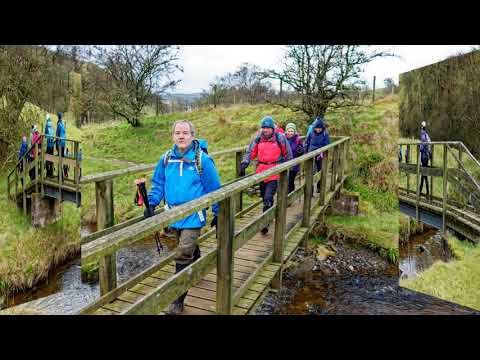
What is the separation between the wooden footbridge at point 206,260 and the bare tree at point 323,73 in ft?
20.9

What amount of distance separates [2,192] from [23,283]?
85 centimetres

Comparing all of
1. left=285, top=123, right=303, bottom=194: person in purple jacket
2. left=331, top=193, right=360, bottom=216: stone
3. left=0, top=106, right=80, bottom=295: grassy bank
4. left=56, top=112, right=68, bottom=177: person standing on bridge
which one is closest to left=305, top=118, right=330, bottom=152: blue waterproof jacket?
left=285, top=123, right=303, bottom=194: person in purple jacket

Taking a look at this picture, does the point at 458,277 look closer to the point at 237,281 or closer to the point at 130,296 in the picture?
the point at 237,281

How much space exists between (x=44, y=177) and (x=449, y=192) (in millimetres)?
4010

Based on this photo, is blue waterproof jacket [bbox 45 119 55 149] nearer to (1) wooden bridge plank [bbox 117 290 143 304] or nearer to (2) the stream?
(1) wooden bridge plank [bbox 117 290 143 304]

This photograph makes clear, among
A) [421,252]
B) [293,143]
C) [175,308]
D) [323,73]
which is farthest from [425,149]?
[323,73]

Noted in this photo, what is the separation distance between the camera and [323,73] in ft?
34.4

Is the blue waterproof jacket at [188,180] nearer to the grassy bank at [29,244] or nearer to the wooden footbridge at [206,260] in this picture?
the wooden footbridge at [206,260]

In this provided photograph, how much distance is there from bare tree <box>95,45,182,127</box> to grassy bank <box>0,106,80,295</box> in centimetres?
120

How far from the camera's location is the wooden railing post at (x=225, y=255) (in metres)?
2.56

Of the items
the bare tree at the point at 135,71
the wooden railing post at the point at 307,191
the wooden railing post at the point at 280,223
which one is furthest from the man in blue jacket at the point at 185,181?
the wooden railing post at the point at 307,191

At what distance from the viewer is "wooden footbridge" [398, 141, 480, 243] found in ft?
11.4
